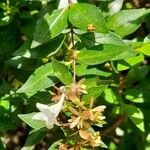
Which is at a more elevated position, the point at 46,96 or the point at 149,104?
the point at 46,96

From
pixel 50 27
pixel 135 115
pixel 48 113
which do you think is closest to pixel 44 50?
pixel 50 27

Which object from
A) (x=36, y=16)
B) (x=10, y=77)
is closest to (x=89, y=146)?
(x=10, y=77)

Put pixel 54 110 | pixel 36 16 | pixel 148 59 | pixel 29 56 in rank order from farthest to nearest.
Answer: pixel 148 59, pixel 36 16, pixel 29 56, pixel 54 110

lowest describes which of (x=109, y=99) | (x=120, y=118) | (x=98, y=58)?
(x=120, y=118)

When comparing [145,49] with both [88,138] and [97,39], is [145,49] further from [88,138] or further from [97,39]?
[88,138]

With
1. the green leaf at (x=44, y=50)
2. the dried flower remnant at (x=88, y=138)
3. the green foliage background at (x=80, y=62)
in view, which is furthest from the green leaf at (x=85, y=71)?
the dried flower remnant at (x=88, y=138)

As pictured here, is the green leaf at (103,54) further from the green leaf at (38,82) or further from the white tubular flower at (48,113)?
→ the white tubular flower at (48,113)

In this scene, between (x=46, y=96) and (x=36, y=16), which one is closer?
(x=46, y=96)

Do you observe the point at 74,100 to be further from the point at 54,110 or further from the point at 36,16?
the point at 36,16
